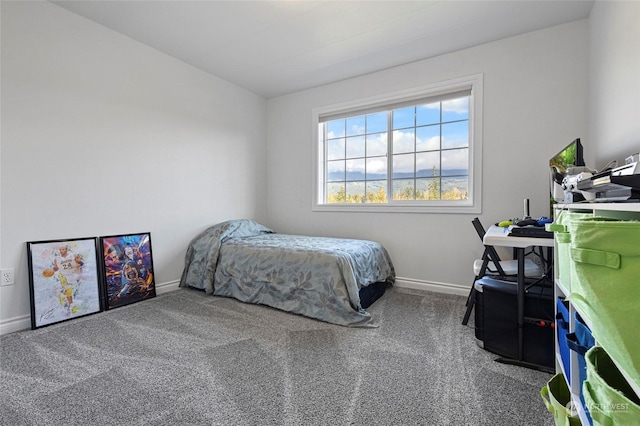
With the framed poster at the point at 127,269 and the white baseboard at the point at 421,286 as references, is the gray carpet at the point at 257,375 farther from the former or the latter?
the white baseboard at the point at 421,286

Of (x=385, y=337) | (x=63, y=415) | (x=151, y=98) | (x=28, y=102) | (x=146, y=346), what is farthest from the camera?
(x=151, y=98)

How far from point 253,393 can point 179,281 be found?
7.22ft

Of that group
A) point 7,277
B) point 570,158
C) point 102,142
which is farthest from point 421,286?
point 7,277

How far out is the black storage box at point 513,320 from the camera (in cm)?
167

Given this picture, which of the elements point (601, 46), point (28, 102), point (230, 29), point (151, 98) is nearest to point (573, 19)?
point (601, 46)

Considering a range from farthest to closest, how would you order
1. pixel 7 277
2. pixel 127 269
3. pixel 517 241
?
pixel 127 269
pixel 7 277
pixel 517 241

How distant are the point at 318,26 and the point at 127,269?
278 cm

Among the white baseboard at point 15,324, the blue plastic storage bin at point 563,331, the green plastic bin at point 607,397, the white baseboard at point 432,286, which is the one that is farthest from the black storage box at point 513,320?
the white baseboard at point 15,324

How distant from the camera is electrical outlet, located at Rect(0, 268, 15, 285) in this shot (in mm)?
2123

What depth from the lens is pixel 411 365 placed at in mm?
1712

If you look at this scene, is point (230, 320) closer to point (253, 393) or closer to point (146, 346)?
point (146, 346)

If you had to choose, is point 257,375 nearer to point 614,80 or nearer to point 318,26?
point 318,26

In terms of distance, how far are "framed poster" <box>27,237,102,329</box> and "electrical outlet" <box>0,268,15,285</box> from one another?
113mm

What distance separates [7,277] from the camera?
214cm
